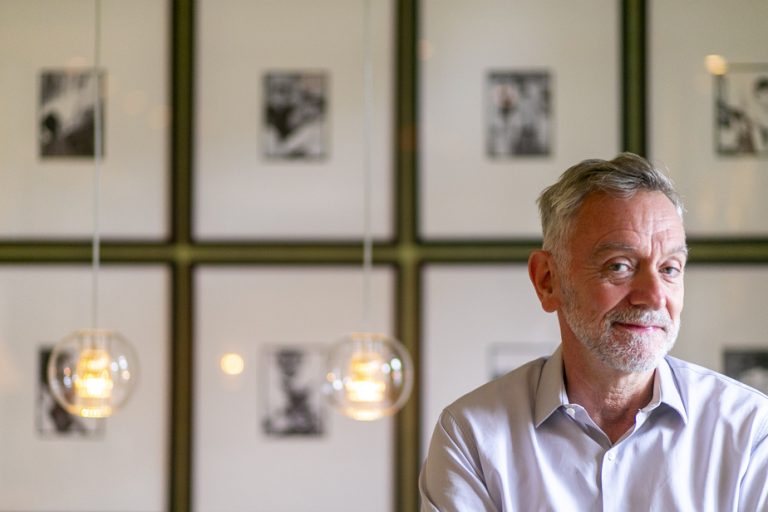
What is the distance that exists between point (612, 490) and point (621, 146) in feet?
6.55

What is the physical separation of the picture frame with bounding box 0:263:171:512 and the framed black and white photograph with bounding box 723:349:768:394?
6.08 ft

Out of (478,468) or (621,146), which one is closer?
(478,468)

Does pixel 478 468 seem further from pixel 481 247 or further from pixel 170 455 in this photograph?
pixel 170 455

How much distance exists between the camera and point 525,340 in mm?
3270

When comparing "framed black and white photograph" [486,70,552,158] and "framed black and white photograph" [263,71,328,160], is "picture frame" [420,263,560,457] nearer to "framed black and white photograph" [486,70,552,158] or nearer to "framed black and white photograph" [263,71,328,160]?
"framed black and white photograph" [486,70,552,158]

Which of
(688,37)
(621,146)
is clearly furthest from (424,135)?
(688,37)

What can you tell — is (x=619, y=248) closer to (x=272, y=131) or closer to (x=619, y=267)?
(x=619, y=267)

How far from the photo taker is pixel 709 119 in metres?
3.26

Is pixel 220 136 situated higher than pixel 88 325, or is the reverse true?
pixel 220 136

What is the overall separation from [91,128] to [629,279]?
7.78 feet

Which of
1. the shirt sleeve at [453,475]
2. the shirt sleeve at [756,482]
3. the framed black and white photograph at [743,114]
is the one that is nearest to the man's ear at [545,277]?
the shirt sleeve at [453,475]

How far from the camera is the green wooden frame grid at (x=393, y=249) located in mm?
3293

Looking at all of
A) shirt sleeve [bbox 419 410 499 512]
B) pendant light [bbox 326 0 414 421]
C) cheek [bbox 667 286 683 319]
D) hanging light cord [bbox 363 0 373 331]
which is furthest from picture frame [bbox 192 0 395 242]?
cheek [bbox 667 286 683 319]

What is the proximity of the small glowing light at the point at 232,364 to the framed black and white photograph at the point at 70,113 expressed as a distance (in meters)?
0.81
